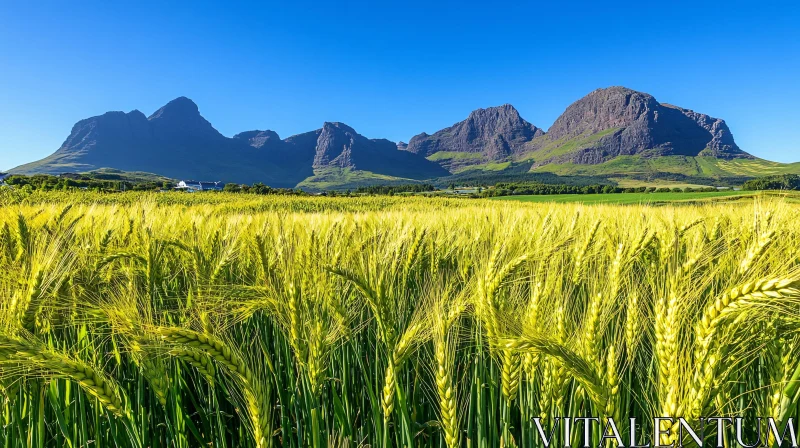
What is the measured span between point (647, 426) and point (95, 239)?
3.04 metres

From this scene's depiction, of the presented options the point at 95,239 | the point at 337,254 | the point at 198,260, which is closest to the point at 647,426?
the point at 337,254

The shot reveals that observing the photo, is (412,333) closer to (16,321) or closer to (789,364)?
(16,321)

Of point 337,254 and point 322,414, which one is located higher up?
point 337,254

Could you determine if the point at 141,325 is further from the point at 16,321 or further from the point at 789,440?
the point at 789,440

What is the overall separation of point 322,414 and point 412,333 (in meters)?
0.58

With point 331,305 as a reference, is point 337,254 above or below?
above

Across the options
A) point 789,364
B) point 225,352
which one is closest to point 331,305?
point 225,352

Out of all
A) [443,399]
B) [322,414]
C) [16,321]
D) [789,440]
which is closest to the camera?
[443,399]

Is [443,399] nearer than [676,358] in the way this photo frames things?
No

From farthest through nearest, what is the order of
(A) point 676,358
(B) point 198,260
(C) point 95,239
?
(C) point 95,239 < (B) point 198,260 < (A) point 676,358

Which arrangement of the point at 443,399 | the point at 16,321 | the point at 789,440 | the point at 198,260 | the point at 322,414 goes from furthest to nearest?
the point at 198,260, the point at 322,414, the point at 789,440, the point at 16,321, the point at 443,399

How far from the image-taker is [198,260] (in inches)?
76.8

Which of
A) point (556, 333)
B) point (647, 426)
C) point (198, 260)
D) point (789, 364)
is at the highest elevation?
point (198, 260)

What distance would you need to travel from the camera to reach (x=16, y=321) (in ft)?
4.04
